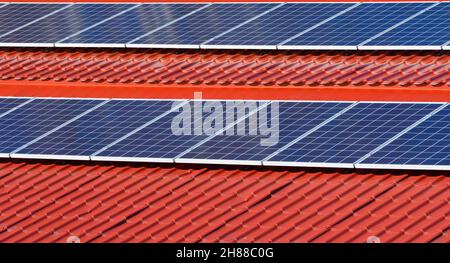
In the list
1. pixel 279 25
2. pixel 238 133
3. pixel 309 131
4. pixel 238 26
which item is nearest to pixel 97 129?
pixel 238 133

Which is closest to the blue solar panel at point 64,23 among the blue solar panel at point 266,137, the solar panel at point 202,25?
the solar panel at point 202,25

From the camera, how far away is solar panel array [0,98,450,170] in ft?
67.3

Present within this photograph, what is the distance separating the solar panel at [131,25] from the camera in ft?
83.1

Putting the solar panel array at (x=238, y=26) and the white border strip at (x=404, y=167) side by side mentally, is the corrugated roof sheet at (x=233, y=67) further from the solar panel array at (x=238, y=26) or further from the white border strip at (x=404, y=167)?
the white border strip at (x=404, y=167)

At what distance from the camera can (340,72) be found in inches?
921

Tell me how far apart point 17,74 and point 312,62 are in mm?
5591

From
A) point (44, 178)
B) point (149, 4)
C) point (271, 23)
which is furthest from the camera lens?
point (149, 4)

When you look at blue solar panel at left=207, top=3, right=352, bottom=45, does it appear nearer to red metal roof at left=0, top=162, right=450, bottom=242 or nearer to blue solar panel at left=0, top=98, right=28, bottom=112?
blue solar panel at left=0, top=98, right=28, bottom=112

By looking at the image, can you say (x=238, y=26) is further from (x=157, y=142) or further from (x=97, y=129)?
(x=157, y=142)

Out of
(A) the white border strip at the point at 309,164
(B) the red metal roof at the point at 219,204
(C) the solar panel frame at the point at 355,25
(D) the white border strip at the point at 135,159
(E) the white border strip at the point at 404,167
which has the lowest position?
(B) the red metal roof at the point at 219,204

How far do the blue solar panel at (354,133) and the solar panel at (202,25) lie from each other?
4.44 metres

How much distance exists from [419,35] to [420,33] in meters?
0.07

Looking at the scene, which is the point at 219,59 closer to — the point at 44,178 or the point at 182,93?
the point at 182,93
